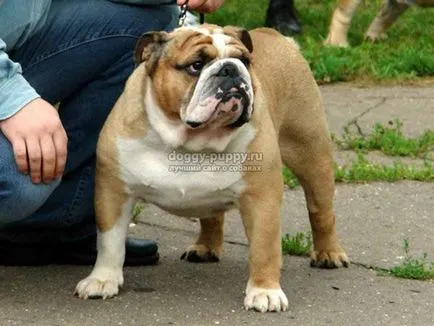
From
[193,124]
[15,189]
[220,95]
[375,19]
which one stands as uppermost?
[220,95]

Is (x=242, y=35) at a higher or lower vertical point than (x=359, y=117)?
higher

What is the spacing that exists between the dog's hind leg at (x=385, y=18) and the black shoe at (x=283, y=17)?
1.73 ft

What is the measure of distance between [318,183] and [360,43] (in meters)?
4.33

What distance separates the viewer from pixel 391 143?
616cm

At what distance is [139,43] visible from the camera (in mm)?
3863

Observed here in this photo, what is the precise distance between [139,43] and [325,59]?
393 centimetres

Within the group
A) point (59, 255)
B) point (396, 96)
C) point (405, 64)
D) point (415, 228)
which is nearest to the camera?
point (59, 255)

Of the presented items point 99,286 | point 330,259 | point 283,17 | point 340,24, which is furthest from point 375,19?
point 99,286

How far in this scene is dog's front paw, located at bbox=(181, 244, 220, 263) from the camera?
450cm

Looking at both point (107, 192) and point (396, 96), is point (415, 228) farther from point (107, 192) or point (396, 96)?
point (396, 96)

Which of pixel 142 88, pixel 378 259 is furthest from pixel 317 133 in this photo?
pixel 142 88

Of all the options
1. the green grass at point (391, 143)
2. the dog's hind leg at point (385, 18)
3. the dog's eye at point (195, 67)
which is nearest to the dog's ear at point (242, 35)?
the dog's eye at point (195, 67)

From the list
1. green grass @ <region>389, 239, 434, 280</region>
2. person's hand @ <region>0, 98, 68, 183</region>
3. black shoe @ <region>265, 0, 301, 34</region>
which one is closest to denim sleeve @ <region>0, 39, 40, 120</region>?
person's hand @ <region>0, 98, 68, 183</region>

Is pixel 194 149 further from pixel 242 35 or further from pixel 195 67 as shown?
pixel 242 35
